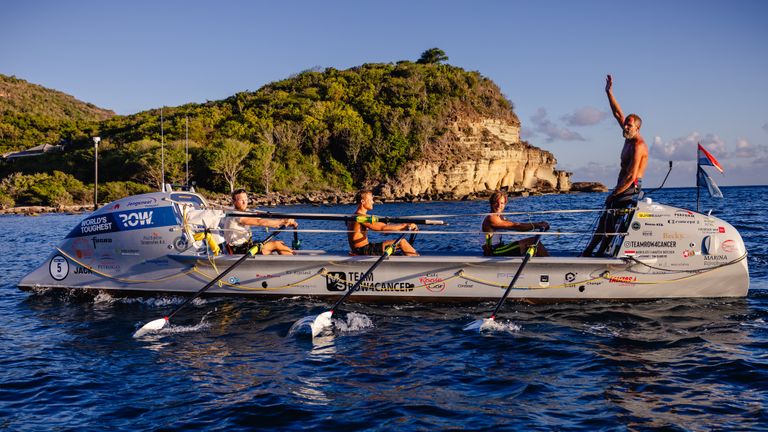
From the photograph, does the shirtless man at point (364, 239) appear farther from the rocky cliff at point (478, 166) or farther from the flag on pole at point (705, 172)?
the rocky cliff at point (478, 166)

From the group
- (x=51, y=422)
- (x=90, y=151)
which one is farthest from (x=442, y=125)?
(x=51, y=422)

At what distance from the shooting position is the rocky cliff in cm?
7788

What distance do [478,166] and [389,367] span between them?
245ft

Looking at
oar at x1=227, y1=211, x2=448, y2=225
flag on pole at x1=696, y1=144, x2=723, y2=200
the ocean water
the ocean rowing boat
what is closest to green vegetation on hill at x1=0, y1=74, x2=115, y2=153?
the ocean rowing boat

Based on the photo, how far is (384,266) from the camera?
10.3 meters

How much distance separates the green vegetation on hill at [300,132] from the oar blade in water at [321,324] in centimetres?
5722

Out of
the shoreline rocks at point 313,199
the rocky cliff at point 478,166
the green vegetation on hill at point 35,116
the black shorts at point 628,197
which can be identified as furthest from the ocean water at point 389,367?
the green vegetation on hill at point 35,116

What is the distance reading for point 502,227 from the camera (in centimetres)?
1010

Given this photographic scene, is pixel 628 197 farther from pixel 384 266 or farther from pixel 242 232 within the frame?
pixel 242 232

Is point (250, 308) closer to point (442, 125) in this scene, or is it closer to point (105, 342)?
point (105, 342)

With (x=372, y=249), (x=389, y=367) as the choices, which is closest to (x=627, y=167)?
(x=372, y=249)

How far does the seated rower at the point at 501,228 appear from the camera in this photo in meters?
10.1

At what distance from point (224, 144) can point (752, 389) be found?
6656cm

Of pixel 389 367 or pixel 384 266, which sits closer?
pixel 389 367
